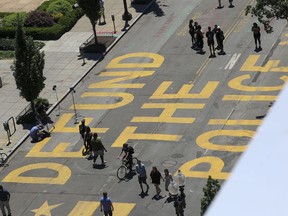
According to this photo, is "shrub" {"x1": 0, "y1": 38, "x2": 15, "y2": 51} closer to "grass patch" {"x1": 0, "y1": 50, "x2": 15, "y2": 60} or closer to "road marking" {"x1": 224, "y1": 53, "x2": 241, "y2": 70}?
"grass patch" {"x1": 0, "y1": 50, "x2": 15, "y2": 60}

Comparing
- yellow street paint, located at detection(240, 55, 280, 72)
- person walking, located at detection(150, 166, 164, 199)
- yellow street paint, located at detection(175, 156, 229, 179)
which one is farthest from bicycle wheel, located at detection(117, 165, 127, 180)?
yellow street paint, located at detection(240, 55, 280, 72)

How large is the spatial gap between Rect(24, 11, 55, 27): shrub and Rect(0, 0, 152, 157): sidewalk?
4.69ft

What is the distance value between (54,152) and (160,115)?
4933 mm

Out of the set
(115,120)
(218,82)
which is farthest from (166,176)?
(218,82)

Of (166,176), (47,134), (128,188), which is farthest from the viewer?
(47,134)

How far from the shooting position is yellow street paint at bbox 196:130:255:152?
2670 cm

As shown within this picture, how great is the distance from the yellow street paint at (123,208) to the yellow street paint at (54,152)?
4744 mm

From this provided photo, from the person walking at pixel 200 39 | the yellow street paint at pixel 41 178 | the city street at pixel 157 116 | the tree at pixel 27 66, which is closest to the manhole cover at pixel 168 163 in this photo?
the city street at pixel 157 116

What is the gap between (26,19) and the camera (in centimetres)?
4338

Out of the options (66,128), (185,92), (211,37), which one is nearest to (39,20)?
(211,37)

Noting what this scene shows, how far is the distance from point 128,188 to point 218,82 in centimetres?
995

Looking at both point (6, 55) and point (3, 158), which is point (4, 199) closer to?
point (3, 158)

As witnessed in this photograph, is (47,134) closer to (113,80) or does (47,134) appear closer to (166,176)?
(113,80)

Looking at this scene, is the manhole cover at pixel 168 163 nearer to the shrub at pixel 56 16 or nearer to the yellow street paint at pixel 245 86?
the yellow street paint at pixel 245 86
